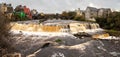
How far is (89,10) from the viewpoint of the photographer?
113 metres

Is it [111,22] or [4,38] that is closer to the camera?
[4,38]

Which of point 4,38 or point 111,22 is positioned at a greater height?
point 4,38

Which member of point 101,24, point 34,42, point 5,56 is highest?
point 5,56

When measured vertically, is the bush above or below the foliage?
above

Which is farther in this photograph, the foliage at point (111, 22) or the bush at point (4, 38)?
the foliage at point (111, 22)

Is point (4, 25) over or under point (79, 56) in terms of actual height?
over

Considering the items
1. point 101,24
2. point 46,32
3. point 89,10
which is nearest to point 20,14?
point 101,24

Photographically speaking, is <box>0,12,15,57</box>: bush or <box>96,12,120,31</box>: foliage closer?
<box>0,12,15,57</box>: bush

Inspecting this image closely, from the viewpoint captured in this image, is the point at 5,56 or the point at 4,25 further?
the point at 4,25

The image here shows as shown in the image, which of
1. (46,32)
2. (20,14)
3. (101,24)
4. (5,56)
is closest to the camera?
(5,56)

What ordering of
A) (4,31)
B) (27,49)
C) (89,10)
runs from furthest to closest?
1. (89,10)
2. (27,49)
3. (4,31)

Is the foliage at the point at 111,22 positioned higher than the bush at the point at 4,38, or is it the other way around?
the bush at the point at 4,38

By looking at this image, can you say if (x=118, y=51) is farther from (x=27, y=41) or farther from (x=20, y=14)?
(x=20, y=14)

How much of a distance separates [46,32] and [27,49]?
17.8m
